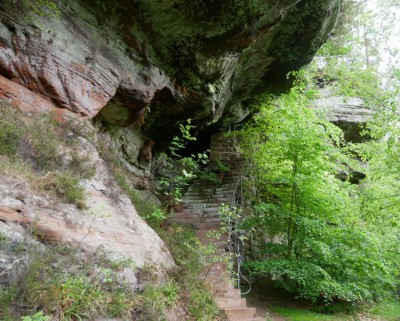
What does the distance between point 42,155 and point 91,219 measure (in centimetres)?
112

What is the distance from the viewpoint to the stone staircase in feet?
19.1

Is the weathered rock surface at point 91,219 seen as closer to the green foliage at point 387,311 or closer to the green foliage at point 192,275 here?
the green foliage at point 192,275

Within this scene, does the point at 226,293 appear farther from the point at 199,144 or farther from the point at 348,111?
the point at 348,111

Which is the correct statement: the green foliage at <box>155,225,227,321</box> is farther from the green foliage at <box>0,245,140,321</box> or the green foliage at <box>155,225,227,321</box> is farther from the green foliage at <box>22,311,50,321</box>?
the green foliage at <box>22,311,50,321</box>

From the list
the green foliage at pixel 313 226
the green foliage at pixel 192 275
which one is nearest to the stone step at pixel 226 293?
the green foliage at pixel 192 275

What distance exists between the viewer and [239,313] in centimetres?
574

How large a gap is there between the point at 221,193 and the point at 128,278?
705 cm

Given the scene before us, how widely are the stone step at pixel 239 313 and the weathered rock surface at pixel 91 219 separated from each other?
1738 mm

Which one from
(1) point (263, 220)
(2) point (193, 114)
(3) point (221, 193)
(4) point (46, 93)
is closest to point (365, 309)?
(1) point (263, 220)

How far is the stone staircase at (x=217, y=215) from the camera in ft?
19.1

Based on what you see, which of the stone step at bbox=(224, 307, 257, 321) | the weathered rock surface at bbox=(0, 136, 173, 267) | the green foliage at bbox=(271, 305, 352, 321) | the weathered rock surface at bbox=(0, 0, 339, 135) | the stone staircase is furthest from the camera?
the green foliage at bbox=(271, 305, 352, 321)

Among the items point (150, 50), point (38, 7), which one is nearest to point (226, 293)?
point (150, 50)

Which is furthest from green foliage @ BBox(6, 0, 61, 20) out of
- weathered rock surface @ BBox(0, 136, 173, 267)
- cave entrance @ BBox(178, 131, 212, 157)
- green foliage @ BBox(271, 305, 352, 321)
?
cave entrance @ BBox(178, 131, 212, 157)

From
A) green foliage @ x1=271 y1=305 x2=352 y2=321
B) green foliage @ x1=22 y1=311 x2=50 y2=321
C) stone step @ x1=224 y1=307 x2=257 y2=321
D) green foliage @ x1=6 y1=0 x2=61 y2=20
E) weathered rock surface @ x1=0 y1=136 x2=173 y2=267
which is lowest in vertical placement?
green foliage @ x1=271 y1=305 x2=352 y2=321
